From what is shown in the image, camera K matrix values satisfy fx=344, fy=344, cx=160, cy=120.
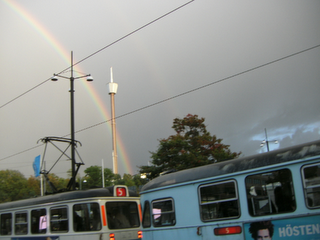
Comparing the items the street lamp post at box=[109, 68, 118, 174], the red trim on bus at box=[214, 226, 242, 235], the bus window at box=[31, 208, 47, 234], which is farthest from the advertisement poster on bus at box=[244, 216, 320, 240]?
the street lamp post at box=[109, 68, 118, 174]

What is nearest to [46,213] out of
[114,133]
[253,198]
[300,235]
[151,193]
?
[151,193]

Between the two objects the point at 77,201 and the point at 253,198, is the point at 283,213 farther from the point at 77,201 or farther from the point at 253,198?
the point at 77,201

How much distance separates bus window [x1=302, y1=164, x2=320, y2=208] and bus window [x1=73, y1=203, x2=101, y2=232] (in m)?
6.76

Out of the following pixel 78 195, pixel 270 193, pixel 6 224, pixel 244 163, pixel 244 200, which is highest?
pixel 244 163

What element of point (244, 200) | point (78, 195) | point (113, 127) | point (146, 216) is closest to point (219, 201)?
point (244, 200)

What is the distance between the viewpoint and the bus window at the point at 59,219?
11539 millimetres

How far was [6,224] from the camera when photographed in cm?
1518

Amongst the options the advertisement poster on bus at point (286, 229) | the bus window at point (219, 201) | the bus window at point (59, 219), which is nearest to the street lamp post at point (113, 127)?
the bus window at point (59, 219)

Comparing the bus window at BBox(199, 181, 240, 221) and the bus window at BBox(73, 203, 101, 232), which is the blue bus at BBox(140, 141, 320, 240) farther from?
the bus window at BBox(73, 203, 101, 232)

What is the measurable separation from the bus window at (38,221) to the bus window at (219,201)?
7076 millimetres

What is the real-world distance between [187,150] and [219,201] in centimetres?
2032

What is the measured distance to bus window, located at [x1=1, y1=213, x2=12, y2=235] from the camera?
14.9 metres

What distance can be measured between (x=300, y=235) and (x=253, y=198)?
3.75ft

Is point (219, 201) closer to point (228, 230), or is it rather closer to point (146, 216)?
point (228, 230)
